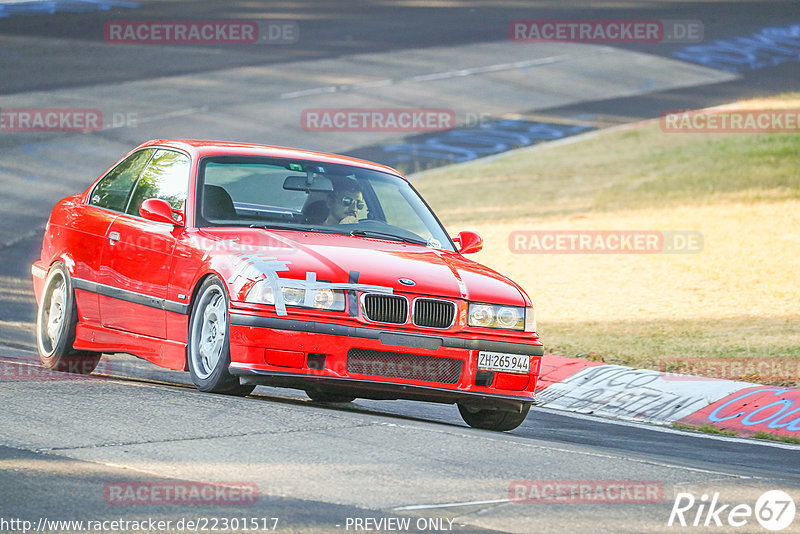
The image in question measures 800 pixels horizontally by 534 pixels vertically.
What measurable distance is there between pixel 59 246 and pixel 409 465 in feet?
14.1

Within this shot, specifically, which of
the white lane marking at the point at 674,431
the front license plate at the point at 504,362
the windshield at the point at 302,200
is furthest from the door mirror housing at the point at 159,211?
the white lane marking at the point at 674,431

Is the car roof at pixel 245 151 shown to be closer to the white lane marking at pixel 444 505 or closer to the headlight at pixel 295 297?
the headlight at pixel 295 297

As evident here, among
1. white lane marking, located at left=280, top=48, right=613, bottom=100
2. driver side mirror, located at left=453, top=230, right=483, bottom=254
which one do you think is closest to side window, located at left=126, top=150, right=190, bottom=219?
driver side mirror, located at left=453, top=230, right=483, bottom=254

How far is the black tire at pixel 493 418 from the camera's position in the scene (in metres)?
8.53

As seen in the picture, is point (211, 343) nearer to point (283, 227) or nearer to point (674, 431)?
point (283, 227)

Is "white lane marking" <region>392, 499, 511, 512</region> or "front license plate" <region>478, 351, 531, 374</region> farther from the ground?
"front license plate" <region>478, 351, 531, 374</region>

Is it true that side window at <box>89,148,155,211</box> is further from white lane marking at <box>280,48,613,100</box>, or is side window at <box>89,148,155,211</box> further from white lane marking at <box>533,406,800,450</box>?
white lane marking at <box>280,48,613,100</box>

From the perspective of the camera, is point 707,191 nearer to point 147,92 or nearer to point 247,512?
point 147,92

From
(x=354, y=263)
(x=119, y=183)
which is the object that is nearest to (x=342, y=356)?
(x=354, y=263)

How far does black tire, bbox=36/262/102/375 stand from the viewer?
30.3 feet

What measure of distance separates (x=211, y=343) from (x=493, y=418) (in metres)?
1.91

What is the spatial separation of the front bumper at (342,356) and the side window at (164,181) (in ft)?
5.32

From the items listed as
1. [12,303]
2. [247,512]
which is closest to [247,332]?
[247,512]

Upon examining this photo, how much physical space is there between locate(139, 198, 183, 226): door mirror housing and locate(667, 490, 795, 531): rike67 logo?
151 inches
